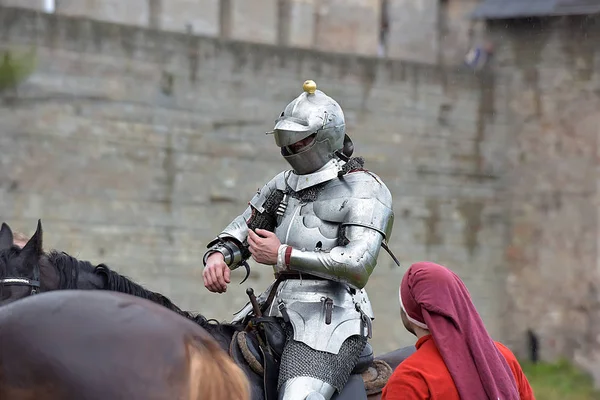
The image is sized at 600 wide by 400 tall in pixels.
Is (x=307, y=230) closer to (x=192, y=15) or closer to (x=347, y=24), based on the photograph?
(x=192, y=15)

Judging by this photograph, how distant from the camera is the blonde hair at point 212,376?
2.61 m

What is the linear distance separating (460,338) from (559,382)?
37.1ft

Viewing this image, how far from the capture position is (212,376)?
266cm

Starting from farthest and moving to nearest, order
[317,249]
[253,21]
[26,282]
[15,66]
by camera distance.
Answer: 1. [253,21]
2. [15,66]
3. [317,249]
4. [26,282]

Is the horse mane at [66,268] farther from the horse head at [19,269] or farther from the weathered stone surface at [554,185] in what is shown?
the weathered stone surface at [554,185]

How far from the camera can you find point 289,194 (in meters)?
4.96

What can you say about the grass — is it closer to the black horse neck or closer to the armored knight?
the armored knight

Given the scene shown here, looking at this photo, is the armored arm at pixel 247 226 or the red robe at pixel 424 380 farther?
the armored arm at pixel 247 226

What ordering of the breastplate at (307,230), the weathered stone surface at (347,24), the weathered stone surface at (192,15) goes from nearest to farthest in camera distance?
1. the breastplate at (307,230)
2. the weathered stone surface at (192,15)
3. the weathered stone surface at (347,24)

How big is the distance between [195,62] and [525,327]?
555cm

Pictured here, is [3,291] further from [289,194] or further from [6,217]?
[6,217]

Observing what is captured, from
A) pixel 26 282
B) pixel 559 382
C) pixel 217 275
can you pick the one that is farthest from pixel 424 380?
pixel 559 382

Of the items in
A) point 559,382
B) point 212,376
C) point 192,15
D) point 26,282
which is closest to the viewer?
point 212,376

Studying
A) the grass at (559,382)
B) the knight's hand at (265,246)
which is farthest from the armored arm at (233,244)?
the grass at (559,382)
